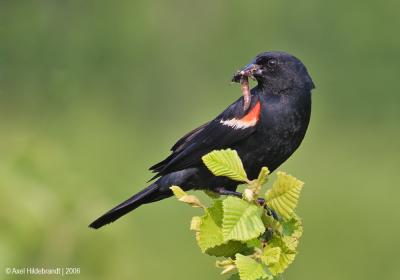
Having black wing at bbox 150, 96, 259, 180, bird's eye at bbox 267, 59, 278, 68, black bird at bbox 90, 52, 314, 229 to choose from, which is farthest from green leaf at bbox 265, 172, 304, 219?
bird's eye at bbox 267, 59, 278, 68

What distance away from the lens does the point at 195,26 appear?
11.7 meters

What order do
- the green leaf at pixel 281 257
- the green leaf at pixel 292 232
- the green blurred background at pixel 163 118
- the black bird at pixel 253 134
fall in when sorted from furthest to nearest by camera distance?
the black bird at pixel 253 134, the green blurred background at pixel 163 118, the green leaf at pixel 292 232, the green leaf at pixel 281 257

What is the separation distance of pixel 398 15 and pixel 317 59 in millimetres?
1359

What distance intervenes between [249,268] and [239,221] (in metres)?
0.13

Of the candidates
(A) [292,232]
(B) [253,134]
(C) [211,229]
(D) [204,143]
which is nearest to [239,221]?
(C) [211,229]

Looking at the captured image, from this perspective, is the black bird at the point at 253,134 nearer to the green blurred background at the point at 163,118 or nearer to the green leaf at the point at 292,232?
the green blurred background at the point at 163,118

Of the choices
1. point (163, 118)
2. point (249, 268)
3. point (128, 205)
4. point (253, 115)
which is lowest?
point (249, 268)

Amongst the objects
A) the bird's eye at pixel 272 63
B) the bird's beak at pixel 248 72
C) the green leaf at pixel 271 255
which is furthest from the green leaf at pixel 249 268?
the bird's eye at pixel 272 63

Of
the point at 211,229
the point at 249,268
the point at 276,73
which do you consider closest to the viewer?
the point at 249,268

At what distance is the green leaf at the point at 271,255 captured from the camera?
2.97 metres

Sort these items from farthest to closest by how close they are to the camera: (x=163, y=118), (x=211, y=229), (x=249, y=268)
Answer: (x=163, y=118) → (x=211, y=229) → (x=249, y=268)

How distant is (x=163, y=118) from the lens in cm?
937

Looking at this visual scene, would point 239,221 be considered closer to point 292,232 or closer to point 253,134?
point 292,232

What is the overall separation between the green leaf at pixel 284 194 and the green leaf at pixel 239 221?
0.06 meters
